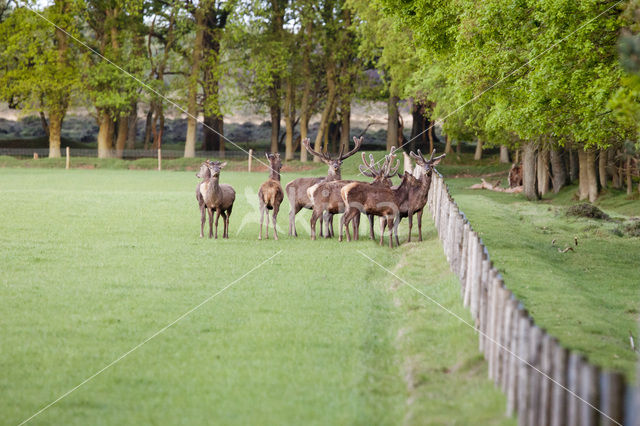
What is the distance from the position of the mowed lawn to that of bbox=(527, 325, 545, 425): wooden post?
2.20ft

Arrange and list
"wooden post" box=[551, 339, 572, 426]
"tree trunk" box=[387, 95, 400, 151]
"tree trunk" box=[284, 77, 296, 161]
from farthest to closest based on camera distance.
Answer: "tree trunk" box=[284, 77, 296, 161], "tree trunk" box=[387, 95, 400, 151], "wooden post" box=[551, 339, 572, 426]

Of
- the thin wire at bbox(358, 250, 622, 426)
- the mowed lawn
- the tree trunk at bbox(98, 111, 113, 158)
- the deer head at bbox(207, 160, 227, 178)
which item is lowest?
the mowed lawn

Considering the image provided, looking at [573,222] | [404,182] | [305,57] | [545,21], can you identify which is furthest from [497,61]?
[305,57]

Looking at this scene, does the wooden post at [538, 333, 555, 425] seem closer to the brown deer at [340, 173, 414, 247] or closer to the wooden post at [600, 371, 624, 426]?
the wooden post at [600, 371, 624, 426]

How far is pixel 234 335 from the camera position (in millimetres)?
9078

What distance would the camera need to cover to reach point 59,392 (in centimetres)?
728

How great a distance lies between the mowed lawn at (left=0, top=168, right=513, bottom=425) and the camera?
688 cm

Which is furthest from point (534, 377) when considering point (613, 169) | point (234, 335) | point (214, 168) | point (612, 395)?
point (613, 169)

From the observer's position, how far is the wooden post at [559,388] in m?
5.09

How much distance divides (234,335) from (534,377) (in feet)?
14.0

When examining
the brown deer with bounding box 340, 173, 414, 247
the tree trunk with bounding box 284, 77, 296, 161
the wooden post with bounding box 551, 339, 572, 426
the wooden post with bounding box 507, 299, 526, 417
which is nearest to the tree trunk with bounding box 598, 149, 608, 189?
the brown deer with bounding box 340, 173, 414, 247

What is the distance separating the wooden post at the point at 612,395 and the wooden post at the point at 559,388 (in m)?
0.40

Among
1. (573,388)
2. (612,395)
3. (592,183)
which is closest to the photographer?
(612,395)

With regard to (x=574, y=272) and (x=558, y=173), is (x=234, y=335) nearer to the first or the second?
(x=574, y=272)
